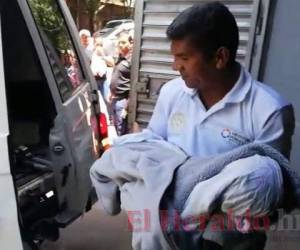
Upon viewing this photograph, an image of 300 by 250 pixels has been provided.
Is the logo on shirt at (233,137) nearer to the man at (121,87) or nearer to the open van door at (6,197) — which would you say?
the open van door at (6,197)

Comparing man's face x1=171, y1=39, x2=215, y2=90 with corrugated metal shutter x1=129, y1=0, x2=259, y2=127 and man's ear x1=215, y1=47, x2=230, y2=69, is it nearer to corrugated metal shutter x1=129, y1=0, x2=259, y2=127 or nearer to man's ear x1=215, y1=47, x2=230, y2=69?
man's ear x1=215, y1=47, x2=230, y2=69

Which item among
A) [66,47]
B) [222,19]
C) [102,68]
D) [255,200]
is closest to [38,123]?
[66,47]

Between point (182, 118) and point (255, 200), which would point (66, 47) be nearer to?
point (182, 118)

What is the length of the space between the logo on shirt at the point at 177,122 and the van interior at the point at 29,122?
44.6 inches

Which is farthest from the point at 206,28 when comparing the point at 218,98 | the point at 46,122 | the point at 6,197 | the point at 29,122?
the point at 29,122

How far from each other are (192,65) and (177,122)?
208 millimetres

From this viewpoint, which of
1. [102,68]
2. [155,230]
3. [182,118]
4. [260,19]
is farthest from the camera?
[102,68]

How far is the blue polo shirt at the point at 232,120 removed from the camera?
1.34 metres

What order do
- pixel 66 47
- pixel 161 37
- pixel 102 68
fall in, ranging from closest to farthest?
pixel 66 47 < pixel 161 37 < pixel 102 68

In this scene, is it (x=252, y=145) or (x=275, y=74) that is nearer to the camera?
(x=252, y=145)

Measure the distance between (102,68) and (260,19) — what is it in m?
4.49

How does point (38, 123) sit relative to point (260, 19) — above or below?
below

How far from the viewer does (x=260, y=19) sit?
3629 millimetres

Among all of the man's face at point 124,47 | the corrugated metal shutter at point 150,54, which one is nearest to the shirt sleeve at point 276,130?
the corrugated metal shutter at point 150,54
